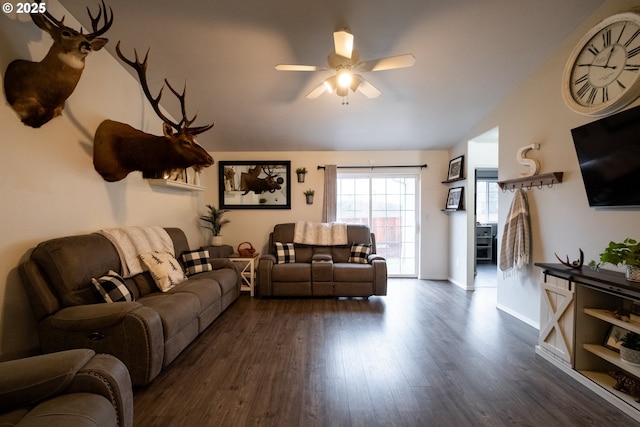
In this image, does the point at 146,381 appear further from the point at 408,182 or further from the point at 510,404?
the point at 408,182

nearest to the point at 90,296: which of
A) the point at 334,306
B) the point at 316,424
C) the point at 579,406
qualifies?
the point at 316,424

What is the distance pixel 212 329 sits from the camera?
9.43 ft

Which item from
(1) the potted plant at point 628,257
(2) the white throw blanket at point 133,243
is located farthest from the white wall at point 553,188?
(2) the white throw blanket at point 133,243

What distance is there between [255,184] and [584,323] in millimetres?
4541

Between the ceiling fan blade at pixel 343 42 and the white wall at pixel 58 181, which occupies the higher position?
the ceiling fan blade at pixel 343 42

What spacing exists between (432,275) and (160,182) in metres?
4.66

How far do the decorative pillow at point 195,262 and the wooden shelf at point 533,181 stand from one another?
3.90m

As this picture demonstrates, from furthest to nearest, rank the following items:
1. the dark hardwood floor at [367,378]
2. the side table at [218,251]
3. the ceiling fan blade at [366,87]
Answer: the side table at [218,251]
the ceiling fan blade at [366,87]
the dark hardwood floor at [367,378]

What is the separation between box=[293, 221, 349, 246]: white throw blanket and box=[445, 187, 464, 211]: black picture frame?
6.10 feet

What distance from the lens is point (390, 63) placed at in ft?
7.21

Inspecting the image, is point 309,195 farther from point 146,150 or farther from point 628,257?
point 628,257

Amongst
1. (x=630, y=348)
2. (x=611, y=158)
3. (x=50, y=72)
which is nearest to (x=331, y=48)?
(x=50, y=72)

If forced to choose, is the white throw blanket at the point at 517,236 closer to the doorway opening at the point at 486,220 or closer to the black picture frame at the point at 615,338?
the black picture frame at the point at 615,338

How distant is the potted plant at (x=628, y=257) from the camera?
Answer: 175cm
